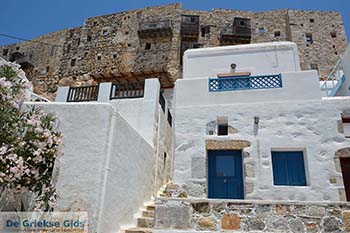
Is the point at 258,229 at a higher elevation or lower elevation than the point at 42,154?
lower

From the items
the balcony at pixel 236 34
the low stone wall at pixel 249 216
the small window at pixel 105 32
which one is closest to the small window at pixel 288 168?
the low stone wall at pixel 249 216

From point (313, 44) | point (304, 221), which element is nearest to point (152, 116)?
point (304, 221)

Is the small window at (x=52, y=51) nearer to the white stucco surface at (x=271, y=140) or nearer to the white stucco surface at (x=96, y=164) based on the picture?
the white stucco surface at (x=271, y=140)

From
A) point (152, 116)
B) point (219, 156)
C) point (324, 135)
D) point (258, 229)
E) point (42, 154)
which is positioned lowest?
point (258, 229)

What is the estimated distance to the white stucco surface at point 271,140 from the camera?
6645 millimetres

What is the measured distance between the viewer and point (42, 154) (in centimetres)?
489

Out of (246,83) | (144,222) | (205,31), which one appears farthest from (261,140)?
(205,31)

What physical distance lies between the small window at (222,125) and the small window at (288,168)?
1.30 meters

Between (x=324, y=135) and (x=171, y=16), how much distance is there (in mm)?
21273

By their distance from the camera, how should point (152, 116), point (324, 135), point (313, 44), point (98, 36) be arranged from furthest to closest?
1. point (98, 36)
2. point (313, 44)
3. point (152, 116)
4. point (324, 135)

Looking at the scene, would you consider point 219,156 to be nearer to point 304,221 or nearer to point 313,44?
point 304,221

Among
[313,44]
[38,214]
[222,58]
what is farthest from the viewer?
[313,44]

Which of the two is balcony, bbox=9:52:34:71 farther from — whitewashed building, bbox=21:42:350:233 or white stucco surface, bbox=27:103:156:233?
white stucco surface, bbox=27:103:156:233

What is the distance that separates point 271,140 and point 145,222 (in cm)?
361
